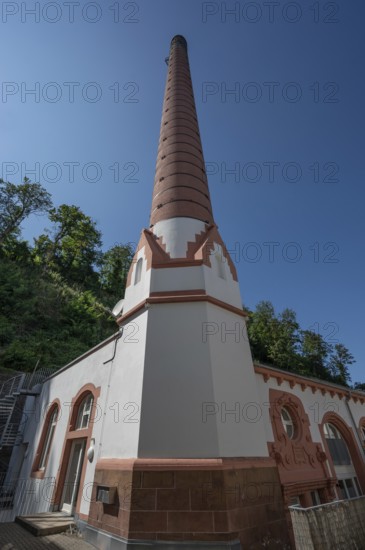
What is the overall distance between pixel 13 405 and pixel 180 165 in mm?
14007

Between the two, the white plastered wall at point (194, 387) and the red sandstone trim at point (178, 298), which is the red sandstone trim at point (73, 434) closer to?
the white plastered wall at point (194, 387)

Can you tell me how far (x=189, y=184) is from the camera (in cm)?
1189

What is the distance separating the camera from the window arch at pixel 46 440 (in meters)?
11.3

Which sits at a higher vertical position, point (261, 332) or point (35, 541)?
point (261, 332)

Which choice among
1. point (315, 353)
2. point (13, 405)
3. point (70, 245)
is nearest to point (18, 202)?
point (70, 245)

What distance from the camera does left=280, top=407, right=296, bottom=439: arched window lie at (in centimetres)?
950

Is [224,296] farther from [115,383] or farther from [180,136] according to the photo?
[180,136]

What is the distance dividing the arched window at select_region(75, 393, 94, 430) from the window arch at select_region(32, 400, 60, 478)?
2270mm

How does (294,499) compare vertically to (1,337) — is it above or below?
below

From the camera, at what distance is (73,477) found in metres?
9.38

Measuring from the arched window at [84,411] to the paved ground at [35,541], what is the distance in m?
2.96

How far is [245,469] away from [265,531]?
45.5 inches

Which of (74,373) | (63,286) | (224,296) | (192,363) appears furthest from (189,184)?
(63,286)

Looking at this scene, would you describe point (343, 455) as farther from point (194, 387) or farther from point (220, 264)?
point (220, 264)
